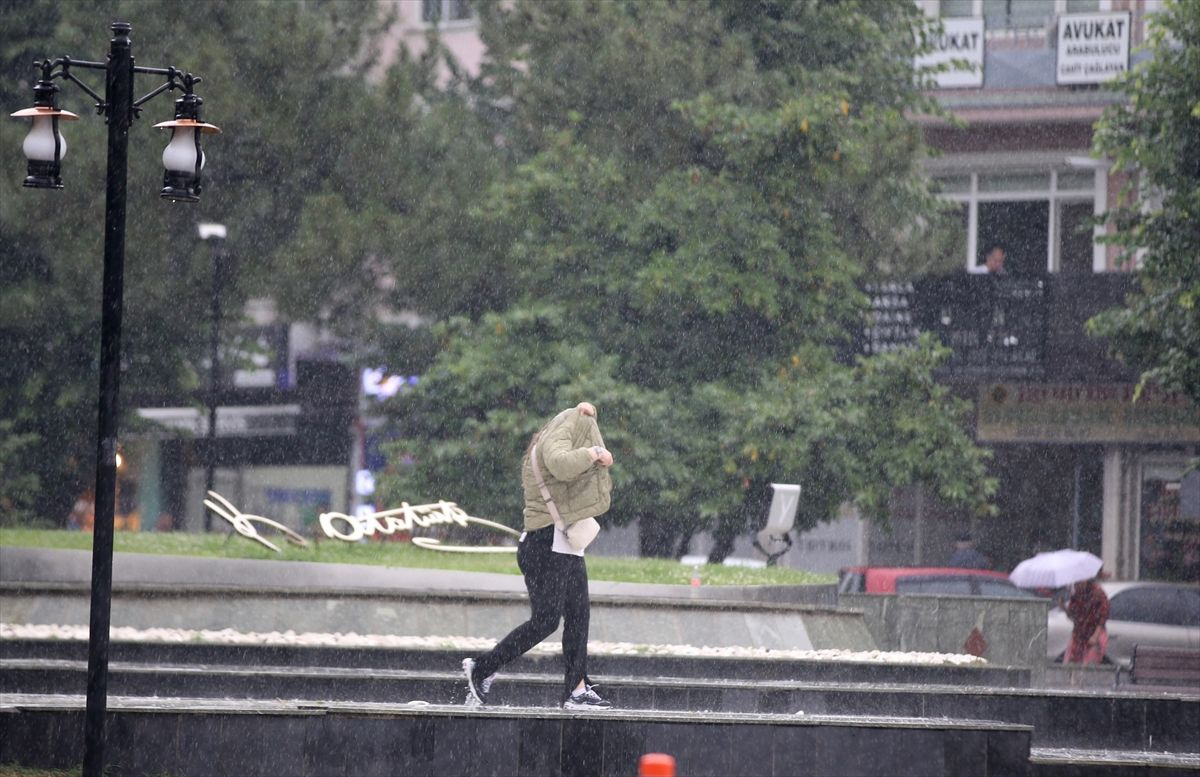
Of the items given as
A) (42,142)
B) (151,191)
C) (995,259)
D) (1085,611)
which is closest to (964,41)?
(995,259)

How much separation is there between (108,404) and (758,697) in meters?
5.01

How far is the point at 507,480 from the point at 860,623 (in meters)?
7.55

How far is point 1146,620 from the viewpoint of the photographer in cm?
2512

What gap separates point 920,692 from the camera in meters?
12.7

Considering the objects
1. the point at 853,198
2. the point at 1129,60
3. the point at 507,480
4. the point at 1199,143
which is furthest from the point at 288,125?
the point at 1129,60

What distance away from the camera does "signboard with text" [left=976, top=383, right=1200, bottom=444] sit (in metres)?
33.4

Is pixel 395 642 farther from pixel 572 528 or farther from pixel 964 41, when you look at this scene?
pixel 964 41

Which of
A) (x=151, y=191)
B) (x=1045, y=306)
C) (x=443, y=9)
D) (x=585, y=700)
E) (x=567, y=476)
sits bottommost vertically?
(x=585, y=700)

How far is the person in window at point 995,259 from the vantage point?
31.8 meters

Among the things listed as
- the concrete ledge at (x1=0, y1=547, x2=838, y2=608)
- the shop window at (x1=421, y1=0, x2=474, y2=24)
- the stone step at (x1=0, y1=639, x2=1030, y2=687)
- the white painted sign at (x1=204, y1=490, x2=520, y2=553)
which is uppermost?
the shop window at (x1=421, y1=0, x2=474, y2=24)

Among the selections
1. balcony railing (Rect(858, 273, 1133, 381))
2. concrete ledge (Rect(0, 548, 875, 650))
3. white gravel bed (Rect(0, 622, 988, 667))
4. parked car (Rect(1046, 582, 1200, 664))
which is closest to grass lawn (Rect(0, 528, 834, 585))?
concrete ledge (Rect(0, 548, 875, 650))

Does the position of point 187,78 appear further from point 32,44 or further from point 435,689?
→ point 32,44

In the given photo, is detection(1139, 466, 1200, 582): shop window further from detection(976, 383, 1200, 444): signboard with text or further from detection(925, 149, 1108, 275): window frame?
detection(925, 149, 1108, 275): window frame

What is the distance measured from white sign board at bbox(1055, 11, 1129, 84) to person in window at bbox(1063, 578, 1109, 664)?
1305 cm
